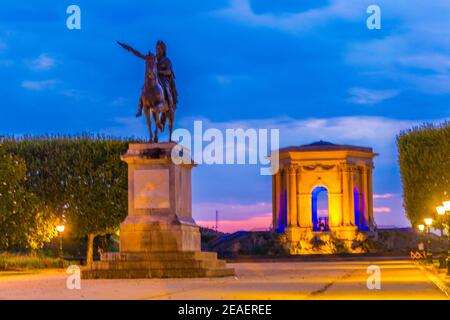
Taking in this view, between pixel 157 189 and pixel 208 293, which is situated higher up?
pixel 157 189

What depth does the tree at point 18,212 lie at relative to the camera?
49.7 m

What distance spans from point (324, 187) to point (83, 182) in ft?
140

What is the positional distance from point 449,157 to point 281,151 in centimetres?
3582

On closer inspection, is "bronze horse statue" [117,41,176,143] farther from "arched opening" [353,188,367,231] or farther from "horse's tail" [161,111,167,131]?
"arched opening" [353,188,367,231]

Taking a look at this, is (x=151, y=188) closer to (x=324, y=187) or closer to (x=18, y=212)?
(x=18, y=212)

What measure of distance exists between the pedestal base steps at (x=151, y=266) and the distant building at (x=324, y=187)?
2277 inches

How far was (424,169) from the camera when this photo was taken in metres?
60.2

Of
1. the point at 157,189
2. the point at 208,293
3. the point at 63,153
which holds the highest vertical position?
the point at 63,153

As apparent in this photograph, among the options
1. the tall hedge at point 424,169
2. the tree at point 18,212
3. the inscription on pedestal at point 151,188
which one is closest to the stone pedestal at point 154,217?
the inscription on pedestal at point 151,188

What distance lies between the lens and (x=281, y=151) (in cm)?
9369

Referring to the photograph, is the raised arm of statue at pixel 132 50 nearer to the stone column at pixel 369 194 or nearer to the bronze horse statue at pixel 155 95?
the bronze horse statue at pixel 155 95

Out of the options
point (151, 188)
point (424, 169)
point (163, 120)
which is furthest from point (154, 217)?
point (424, 169)
